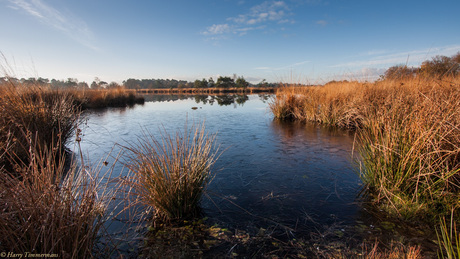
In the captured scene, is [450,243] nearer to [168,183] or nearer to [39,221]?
[168,183]

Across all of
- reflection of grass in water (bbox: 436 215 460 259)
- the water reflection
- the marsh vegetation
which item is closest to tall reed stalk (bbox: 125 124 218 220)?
the marsh vegetation

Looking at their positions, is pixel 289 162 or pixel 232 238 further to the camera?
pixel 289 162

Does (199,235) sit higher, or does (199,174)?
(199,174)

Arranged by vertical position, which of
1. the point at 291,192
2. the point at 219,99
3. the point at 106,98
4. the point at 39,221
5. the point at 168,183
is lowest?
the point at 291,192

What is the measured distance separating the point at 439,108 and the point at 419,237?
147cm

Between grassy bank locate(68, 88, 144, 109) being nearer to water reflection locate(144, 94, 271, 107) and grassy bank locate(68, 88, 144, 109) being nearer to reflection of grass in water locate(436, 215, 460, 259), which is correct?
water reflection locate(144, 94, 271, 107)

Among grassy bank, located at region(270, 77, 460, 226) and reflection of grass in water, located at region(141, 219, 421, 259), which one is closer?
reflection of grass in water, located at region(141, 219, 421, 259)

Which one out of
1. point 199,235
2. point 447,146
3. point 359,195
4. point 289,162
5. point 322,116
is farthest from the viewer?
point 322,116

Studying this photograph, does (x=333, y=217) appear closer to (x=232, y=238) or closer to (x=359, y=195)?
(x=359, y=195)

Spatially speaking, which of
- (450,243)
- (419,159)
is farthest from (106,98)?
(450,243)

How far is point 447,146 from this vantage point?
247 cm

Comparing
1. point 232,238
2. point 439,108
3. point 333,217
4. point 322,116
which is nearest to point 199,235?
point 232,238

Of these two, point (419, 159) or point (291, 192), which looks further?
point (291, 192)

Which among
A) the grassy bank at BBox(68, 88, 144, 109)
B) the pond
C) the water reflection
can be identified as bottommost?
the pond
